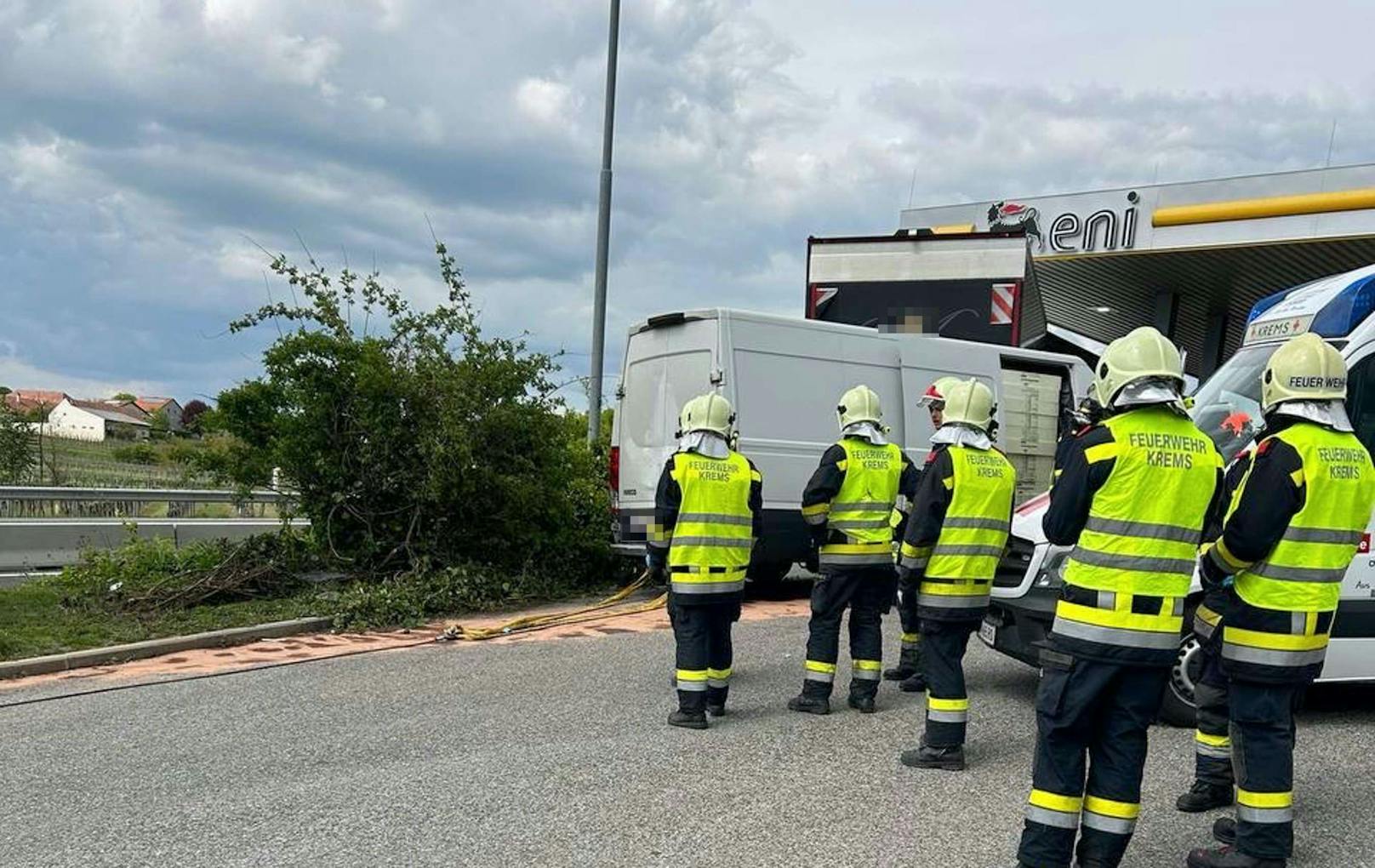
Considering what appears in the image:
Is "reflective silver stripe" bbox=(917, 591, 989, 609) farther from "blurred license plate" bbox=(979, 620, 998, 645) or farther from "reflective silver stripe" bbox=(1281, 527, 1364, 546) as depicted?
"reflective silver stripe" bbox=(1281, 527, 1364, 546)

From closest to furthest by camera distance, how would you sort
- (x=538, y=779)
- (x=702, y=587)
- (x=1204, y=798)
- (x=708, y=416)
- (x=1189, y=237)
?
(x=1204, y=798) < (x=538, y=779) < (x=702, y=587) < (x=708, y=416) < (x=1189, y=237)

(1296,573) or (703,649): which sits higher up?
(1296,573)

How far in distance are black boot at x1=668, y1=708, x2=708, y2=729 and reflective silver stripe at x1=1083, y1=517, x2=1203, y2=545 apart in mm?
2836

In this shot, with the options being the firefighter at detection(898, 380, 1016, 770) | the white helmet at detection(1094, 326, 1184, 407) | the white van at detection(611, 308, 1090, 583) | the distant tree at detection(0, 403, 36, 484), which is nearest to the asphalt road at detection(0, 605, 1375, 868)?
the firefighter at detection(898, 380, 1016, 770)

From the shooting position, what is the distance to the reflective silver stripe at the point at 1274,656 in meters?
3.98

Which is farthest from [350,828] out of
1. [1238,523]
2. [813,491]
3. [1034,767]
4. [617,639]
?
[617,639]

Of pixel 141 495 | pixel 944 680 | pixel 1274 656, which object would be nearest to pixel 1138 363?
pixel 1274 656

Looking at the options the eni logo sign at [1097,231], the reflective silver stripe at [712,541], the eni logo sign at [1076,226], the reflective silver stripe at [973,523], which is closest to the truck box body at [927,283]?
the reflective silver stripe at [712,541]

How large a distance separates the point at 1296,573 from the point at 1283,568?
0.05 metres

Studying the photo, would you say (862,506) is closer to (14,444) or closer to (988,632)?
(988,632)

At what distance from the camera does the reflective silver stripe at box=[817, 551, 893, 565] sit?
6281 mm

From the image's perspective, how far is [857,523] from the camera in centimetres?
629

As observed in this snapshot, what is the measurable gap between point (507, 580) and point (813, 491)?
5265mm

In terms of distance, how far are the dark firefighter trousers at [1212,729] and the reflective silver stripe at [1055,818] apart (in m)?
1.17
